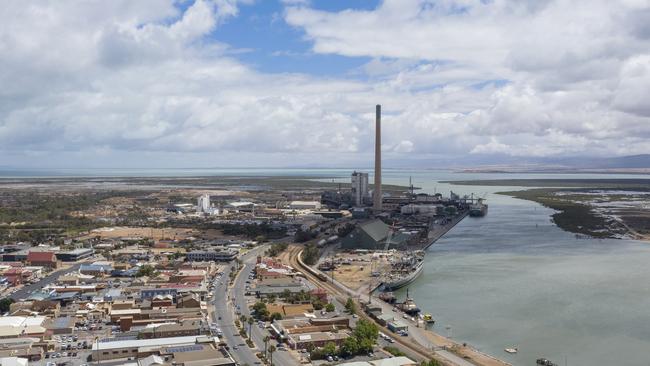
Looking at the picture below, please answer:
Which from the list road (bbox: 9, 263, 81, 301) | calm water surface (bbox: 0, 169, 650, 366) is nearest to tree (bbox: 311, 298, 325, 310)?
calm water surface (bbox: 0, 169, 650, 366)

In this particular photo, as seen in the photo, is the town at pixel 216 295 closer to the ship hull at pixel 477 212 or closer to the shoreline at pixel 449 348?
the shoreline at pixel 449 348

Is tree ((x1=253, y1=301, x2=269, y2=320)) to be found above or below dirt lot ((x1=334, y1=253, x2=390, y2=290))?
above

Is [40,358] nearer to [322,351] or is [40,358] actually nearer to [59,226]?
[322,351]

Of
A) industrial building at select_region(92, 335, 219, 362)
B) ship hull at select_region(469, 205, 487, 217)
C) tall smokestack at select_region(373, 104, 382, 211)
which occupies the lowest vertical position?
industrial building at select_region(92, 335, 219, 362)

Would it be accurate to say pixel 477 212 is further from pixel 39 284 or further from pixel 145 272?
pixel 39 284

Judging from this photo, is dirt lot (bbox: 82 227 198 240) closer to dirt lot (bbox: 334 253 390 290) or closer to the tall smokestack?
dirt lot (bbox: 334 253 390 290)

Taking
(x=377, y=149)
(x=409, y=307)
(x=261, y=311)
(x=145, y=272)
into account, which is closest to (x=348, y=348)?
(x=261, y=311)

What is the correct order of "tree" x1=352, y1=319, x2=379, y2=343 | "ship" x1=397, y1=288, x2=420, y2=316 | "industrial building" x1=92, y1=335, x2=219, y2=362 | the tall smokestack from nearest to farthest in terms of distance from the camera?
1. "industrial building" x1=92, y1=335, x2=219, y2=362
2. "tree" x1=352, y1=319, x2=379, y2=343
3. "ship" x1=397, y1=288, x2=420, y2=316
4. the tall smokestack
